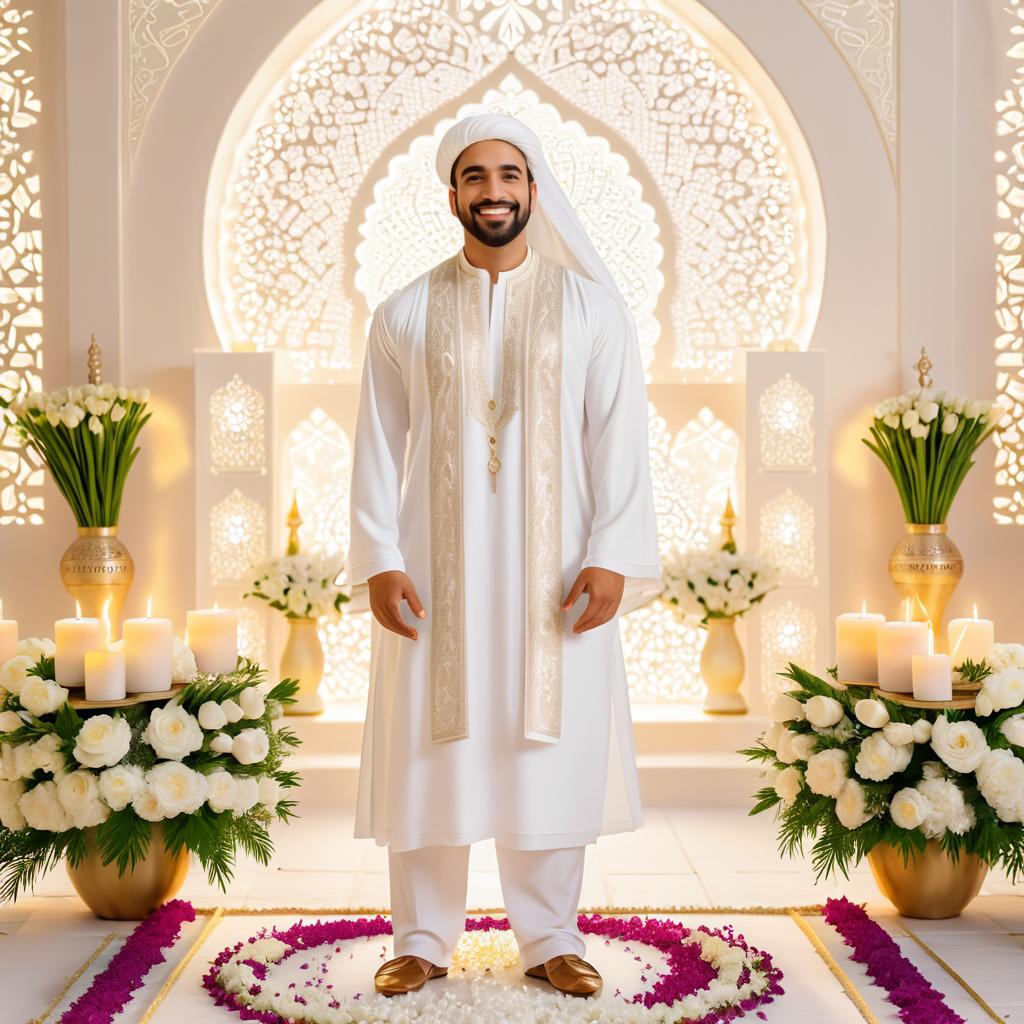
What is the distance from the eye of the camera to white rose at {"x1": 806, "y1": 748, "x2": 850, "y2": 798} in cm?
259

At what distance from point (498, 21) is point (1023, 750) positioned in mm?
3160

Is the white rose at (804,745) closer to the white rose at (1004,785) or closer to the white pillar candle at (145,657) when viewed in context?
the white rose at (1004,785)

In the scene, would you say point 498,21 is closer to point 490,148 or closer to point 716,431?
point 716,431

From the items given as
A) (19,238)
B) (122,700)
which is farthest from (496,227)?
(19,238)

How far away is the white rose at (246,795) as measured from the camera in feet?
8.48

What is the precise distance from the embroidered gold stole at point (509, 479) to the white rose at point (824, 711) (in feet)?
2.50

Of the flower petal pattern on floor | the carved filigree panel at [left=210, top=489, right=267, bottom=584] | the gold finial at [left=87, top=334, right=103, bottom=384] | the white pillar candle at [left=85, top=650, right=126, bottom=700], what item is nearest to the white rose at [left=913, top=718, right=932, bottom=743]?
the flower petal pattern on floor

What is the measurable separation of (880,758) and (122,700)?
5.44ft

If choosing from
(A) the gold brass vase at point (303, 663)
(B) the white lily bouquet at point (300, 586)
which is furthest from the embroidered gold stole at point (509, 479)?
(A) the gold brass vase at point (303, 663)

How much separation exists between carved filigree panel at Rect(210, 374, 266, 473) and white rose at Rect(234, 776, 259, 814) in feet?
5.67

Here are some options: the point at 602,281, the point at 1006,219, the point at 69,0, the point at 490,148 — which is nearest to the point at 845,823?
A: the point at 602,281

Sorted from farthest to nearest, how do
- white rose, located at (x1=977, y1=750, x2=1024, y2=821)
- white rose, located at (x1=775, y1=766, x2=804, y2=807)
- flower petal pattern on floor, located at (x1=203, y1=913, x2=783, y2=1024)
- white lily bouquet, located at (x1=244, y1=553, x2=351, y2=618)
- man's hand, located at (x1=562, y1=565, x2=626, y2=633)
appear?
white lily bouquet, located at (x1=244, y1=553, x2=351, y2=618) → white rose, located at (x1=775, y1=766, x2=804, y2=807) → white rose, located at (x1=977, y1=750, x2=1024, y2=821) → man's hand, located at (x1=562, y1=565, x2=626, y2=633) → flower petal pattern on floor, located at (x1=203, y1=913, x2=783, y2=1024)

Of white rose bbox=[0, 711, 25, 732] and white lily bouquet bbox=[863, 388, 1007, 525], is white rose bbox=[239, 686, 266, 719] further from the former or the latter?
white lily bouquet bbox=[863, 388, 1007, 525]

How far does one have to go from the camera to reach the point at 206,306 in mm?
4164
